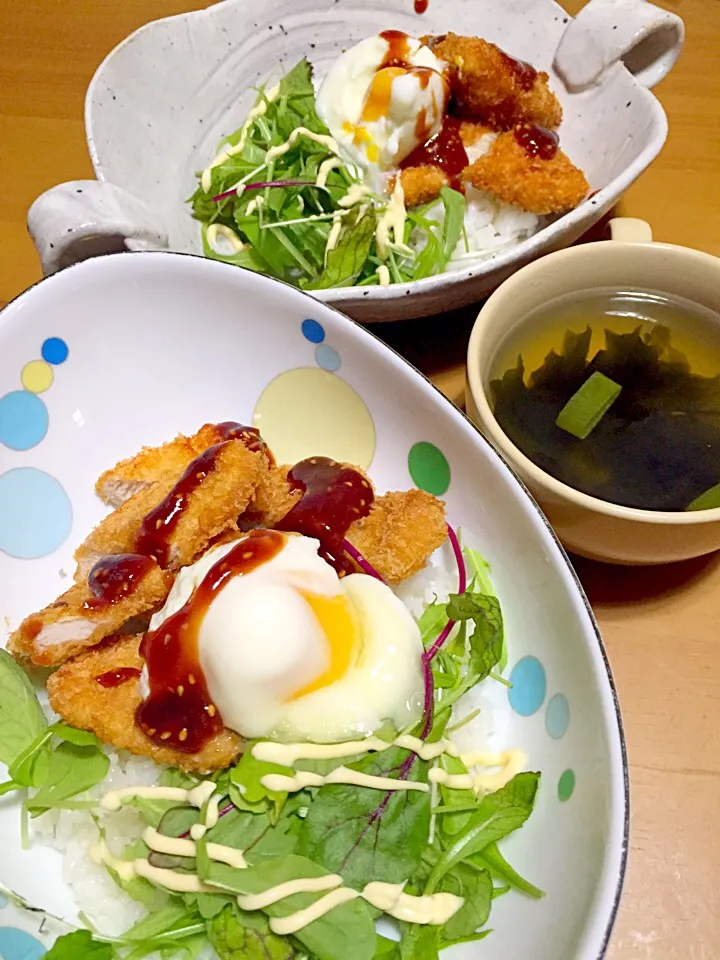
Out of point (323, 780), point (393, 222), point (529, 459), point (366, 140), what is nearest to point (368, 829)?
point (323, 780)

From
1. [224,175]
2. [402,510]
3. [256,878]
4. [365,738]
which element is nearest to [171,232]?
[224,175]

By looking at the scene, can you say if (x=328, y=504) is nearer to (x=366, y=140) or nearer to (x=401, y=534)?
(x=401, y=534)

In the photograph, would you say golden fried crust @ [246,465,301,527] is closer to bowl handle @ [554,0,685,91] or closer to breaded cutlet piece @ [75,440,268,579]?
breaded cutlet piece @ [75,440,268,579]

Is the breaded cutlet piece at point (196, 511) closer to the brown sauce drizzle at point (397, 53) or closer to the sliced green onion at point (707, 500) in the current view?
the sliced green onion at point (707, 500)

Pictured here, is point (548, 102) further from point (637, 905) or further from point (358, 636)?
point (637, 905)

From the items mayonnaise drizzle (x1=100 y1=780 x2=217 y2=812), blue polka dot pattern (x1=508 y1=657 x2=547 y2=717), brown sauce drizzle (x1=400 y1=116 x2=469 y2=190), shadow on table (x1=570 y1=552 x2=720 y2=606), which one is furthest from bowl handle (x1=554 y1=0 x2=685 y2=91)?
mayonnaise drizzle (x1=100 y1=780 x2=217 y2=812)

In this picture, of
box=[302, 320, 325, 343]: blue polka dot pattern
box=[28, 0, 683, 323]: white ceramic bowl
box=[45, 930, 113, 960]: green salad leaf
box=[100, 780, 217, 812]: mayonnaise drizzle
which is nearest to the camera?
box=[45, 930, 113, 960]: green salad leaf
